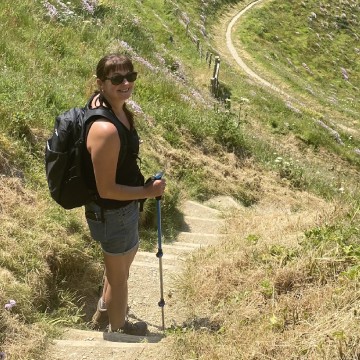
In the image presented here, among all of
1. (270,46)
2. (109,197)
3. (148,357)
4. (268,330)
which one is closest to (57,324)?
(148,357)

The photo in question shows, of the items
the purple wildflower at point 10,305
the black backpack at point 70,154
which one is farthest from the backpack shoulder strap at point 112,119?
the purple wildflower at point 10,305

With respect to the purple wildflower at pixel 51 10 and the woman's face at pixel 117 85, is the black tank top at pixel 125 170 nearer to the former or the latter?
the woman's face at pixel 117 85

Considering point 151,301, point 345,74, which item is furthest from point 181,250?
point 345,74

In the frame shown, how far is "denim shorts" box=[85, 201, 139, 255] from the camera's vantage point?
404 centimetres

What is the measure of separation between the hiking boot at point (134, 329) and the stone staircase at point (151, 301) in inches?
3.3

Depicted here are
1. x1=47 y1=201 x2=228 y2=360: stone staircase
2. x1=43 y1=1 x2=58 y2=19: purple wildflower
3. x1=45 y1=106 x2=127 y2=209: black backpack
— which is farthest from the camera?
x1=43 y1=1 x2=58 y2=19: purple wildflower

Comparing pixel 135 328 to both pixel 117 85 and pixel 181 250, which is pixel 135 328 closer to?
pixel 181 250

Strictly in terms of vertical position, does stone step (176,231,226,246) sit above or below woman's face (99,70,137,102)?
below

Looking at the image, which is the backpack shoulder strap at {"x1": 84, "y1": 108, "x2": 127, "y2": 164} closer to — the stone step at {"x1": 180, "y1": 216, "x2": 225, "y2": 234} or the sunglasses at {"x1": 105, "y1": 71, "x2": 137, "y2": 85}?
the sunglasses at {"x1": 105, "y1": 71, "x2": 137, "y2": 85}

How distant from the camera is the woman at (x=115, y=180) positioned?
3574mm

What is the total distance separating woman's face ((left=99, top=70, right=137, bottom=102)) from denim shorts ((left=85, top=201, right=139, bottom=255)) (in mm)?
861

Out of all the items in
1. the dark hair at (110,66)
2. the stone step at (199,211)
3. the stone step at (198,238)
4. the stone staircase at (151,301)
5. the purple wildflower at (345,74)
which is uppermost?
the dark hair at (110,66)

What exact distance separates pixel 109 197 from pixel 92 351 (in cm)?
116

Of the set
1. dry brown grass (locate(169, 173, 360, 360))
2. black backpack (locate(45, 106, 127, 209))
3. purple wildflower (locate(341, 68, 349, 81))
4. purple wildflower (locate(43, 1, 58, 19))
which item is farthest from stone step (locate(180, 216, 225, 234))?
purple wildflower (locate(341, 68, 349, 81))
